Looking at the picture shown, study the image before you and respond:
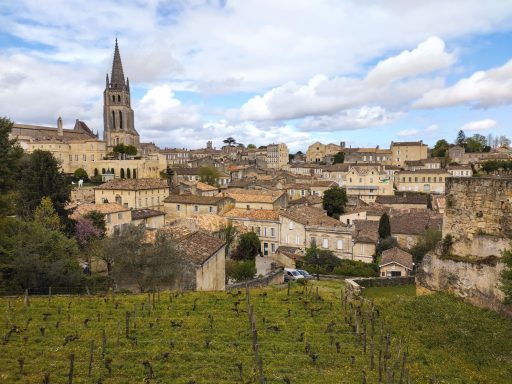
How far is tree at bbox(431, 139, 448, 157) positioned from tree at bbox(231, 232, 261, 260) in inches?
3522

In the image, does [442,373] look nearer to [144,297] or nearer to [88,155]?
[144,297]

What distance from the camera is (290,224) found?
38.6 meters

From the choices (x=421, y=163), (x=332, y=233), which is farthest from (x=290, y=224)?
(x=421, y=163)

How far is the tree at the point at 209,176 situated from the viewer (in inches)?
2872

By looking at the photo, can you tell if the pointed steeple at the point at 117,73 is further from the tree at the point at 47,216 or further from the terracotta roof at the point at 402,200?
the tree at the point at 47,216

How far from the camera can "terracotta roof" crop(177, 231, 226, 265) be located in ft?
66.4

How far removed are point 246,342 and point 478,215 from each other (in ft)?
30.2

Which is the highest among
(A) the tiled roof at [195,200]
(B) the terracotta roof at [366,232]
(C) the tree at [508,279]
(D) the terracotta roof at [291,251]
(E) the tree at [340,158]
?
(E) the tree at [340,158]

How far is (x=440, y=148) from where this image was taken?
11444 cm

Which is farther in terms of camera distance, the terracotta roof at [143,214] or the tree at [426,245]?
the terracotta roof at [143,214]

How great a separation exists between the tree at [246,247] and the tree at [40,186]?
14420 millimetres

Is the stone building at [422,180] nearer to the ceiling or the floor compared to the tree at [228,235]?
nearer to the ceiling

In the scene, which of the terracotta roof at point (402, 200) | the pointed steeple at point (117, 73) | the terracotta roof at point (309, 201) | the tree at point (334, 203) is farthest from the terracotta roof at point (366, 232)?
the pointed steeple at point (117, 73)

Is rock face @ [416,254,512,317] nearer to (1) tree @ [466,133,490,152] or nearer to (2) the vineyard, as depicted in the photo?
(2) the vineyard
